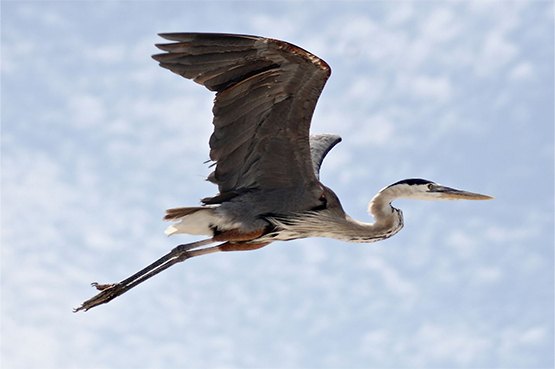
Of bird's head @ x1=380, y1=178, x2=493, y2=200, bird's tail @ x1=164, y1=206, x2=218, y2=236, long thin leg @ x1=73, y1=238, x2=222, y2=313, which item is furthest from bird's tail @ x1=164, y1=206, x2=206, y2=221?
bird's head @ x1=380, y1=178, x2=493, y2=200

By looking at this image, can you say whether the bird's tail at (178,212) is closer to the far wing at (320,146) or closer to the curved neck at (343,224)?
the curved neck at (343,224)

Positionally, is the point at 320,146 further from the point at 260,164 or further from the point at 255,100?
the point at 255,100

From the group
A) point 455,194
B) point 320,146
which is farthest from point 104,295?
point 455,194

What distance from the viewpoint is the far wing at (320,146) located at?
977 cm

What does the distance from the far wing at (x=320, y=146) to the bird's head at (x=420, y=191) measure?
1.04 meters

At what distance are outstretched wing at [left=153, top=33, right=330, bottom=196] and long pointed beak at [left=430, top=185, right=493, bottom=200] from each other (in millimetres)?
1641

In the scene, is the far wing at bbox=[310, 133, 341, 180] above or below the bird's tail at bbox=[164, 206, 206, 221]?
above

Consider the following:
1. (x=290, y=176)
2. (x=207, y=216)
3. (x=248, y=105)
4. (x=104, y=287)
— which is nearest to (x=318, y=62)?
(x=248, y=105)

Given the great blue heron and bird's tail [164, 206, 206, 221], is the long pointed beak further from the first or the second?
bird's tail [164, 206, 206, 221]

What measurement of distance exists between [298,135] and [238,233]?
128 centimetres

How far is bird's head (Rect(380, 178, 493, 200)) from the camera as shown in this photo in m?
Result: 8.95

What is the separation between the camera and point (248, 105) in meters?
7.75

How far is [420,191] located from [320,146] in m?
1.60

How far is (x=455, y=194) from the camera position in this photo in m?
9.24
